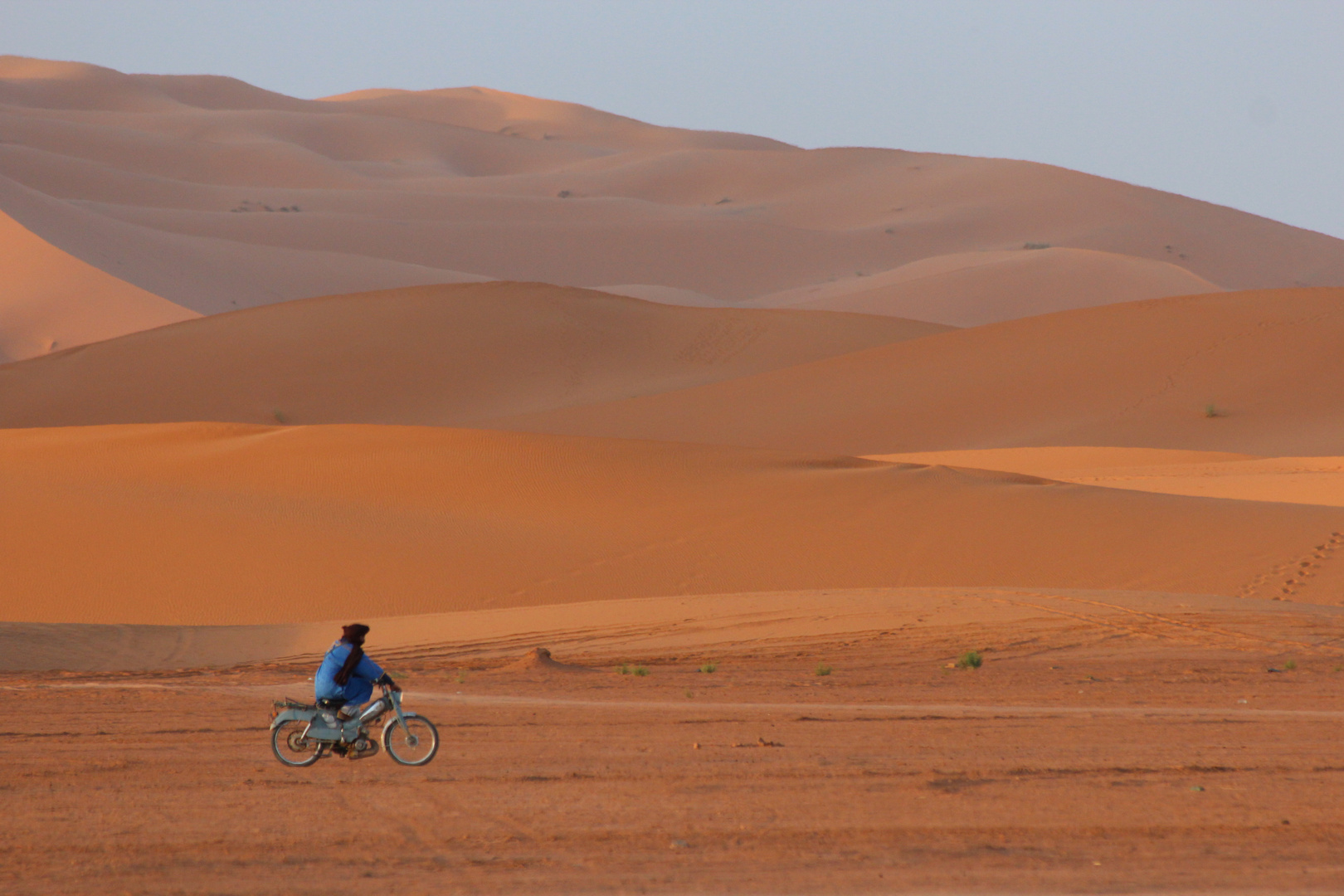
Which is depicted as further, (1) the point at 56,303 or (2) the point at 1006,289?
(2) the point at 1006,289

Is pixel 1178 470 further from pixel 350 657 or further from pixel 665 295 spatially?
pixel 665 295

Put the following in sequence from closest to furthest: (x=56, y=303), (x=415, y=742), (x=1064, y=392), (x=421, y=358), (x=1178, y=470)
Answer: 1. (x=415, y=742)
2. (x=1178, y=470)
3. (x=1064, y=392)
4. (x=421, y=358)
5. (x=56, y=303)

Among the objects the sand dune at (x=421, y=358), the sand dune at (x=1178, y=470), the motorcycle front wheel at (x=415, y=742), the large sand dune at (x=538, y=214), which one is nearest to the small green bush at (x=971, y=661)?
the motorcycle front wheel at (x=415, y=742)

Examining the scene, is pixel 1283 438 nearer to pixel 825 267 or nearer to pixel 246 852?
pixel 246 852

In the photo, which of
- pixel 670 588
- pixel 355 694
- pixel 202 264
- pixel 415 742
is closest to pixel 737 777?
pixel 415 742

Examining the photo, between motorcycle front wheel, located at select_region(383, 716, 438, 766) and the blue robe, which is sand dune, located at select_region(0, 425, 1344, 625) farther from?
the blue robe

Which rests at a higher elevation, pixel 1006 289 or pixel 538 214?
pixel 538 214

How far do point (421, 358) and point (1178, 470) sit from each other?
21230 mm

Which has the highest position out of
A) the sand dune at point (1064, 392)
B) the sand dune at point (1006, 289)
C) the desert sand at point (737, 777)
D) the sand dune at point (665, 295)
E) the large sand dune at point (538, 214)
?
the large sand dune at point (538, 214)

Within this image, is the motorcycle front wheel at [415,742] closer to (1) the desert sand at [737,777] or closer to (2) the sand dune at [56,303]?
(1) the desert sand at [737,777]

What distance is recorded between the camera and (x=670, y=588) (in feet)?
45.6

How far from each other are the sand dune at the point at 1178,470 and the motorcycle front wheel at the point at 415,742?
42.4 ft

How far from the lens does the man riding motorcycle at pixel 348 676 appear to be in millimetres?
6082

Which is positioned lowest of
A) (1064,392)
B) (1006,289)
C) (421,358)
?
(1064,392)
